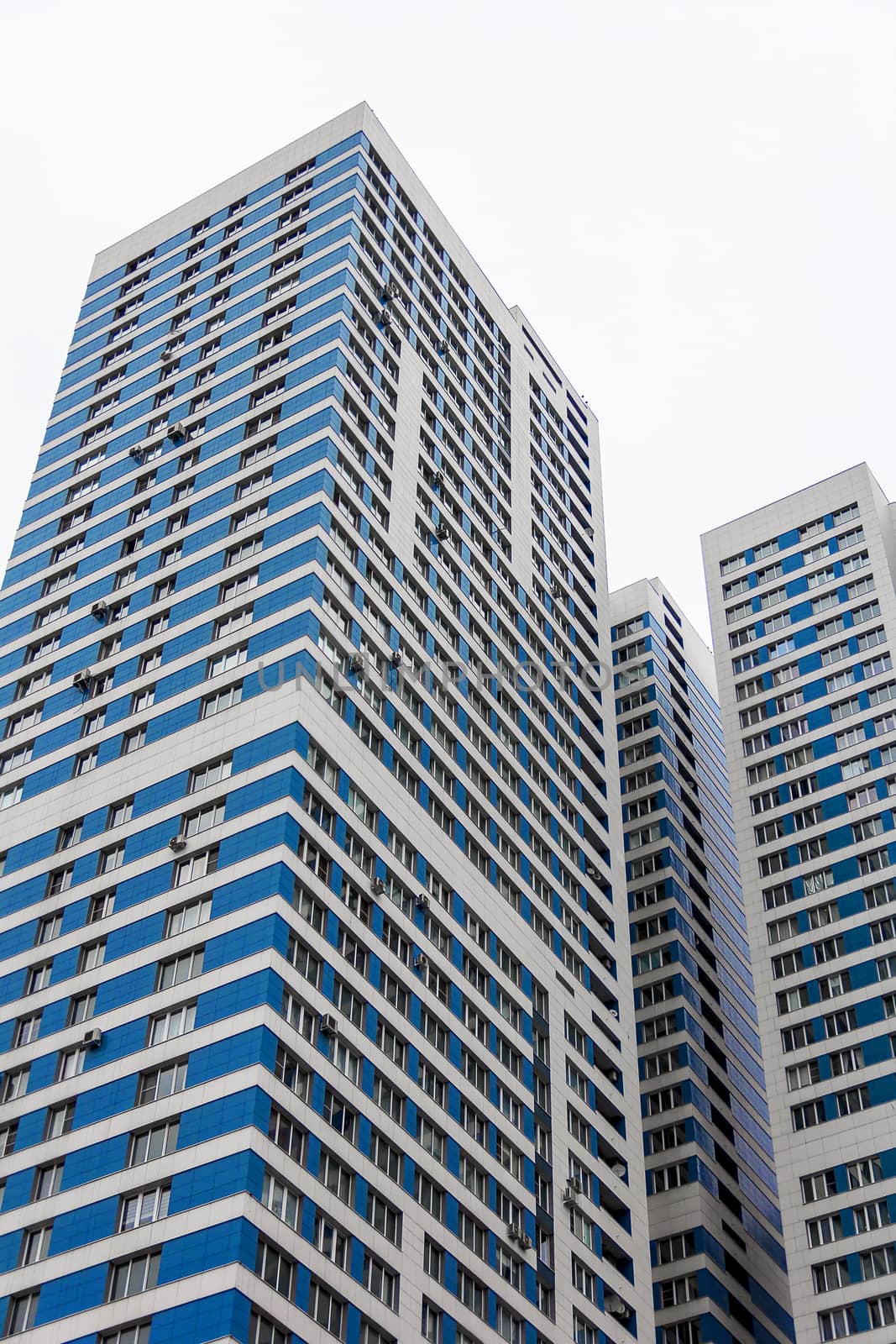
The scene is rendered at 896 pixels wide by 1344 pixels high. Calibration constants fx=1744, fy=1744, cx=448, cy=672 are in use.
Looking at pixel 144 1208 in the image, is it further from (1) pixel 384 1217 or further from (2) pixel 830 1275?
(2) pixel 830 1275

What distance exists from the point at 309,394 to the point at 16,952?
30.6 metres

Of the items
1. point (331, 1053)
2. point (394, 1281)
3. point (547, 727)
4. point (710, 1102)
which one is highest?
point (547, 727)

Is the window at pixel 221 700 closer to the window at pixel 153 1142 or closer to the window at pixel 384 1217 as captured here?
the window at pixel 153 1142

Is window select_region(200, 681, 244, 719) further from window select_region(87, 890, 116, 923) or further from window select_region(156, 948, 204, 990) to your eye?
window select_region(156, 948, 204, 990)

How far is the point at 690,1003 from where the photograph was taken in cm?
10750

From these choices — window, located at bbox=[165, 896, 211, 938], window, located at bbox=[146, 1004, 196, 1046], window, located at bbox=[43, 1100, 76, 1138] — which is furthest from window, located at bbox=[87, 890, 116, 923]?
window, located at bbox=[43, 1100, 76, 1138]

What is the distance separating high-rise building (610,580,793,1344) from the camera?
94938 mm

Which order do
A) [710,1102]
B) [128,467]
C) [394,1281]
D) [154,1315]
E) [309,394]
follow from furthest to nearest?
[710,1102]
[128,467]
[309,394]
[394,1281]
[154,1315]

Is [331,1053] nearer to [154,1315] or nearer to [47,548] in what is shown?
[154,1315]

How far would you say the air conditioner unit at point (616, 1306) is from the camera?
77.6 m

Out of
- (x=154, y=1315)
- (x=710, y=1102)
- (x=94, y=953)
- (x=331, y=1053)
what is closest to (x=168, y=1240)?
(x=154, y=1315)

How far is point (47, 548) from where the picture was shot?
92.1 metres

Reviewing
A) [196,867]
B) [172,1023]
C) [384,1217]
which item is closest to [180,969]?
[172,1023]

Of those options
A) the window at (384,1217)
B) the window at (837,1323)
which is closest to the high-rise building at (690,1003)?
the window at (837,1323)
